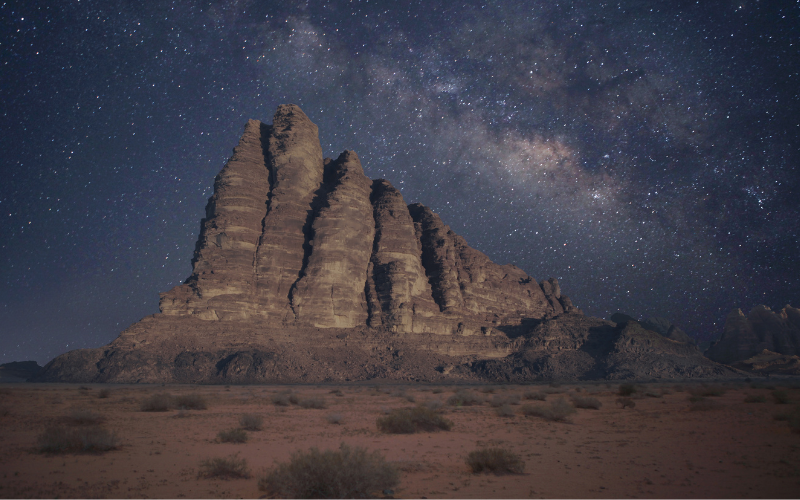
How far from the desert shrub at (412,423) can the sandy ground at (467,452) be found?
15.2 inches

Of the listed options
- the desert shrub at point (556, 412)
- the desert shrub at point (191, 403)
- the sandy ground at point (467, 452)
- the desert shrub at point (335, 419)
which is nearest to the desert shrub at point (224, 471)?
the sandy ground at point (467, 452)

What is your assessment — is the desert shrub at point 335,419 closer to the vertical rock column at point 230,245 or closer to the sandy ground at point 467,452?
the sandy ground at point 467,452

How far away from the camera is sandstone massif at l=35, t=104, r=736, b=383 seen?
60.4 meters

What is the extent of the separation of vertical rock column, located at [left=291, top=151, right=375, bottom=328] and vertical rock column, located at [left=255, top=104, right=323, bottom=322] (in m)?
3.37

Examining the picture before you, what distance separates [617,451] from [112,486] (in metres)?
11.7

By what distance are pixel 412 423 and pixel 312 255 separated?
69.8m

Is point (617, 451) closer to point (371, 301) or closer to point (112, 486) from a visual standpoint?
point (112, 486)

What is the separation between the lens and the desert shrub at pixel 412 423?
13656 mm

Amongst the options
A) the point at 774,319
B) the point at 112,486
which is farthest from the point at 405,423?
the point at 774,319

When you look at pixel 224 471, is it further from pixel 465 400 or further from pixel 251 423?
pixel 465 400

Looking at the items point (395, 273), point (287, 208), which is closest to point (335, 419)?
point (395, 273)

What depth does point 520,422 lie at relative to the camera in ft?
53.6

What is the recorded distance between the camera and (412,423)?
553 inches

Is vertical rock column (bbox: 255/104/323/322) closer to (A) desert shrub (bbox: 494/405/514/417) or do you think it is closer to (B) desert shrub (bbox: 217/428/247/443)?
(A) desert shrub (bbox: 494/405/514/417)
